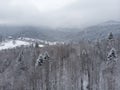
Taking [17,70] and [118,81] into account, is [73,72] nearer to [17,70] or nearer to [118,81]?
[118,81]

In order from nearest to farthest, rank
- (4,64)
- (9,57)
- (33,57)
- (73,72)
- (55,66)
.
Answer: (73,72) < (55,66) < (33,57) < (4,64) < (9,57)

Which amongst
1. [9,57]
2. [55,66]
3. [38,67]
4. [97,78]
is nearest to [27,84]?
[38,67]

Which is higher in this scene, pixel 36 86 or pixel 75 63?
pixel 75 63

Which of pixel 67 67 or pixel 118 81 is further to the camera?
pixel 67 67

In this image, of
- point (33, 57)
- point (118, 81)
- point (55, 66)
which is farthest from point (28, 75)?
point (118, 81)

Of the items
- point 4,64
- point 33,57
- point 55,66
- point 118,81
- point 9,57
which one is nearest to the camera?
point 118,81

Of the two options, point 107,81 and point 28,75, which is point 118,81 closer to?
point 107,81

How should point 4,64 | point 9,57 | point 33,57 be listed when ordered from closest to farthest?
point 33,57 → point 4,64 → point 9,57

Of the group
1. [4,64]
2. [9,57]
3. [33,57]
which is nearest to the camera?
[33,57]

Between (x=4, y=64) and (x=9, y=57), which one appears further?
(x=9, y=57)
